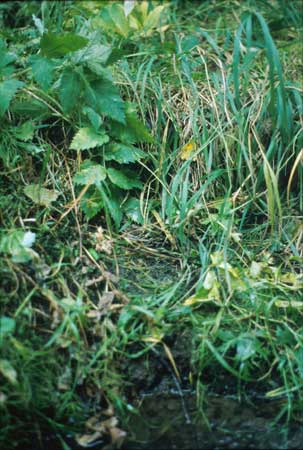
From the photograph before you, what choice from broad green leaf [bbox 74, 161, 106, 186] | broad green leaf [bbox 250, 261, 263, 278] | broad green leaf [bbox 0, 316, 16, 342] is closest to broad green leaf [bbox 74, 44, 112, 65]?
broad green leaf [bbox 74, 161, 106, 186]

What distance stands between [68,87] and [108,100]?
146 millimetres

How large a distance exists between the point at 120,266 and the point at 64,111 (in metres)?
0.57

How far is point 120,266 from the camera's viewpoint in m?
2.41

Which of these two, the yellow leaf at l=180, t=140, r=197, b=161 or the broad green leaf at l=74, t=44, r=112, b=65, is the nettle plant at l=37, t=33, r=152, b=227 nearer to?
the broad green leaf at l=74, t=44, r=112, b=65

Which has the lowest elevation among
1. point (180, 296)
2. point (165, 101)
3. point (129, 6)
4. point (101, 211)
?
point (180, 296)

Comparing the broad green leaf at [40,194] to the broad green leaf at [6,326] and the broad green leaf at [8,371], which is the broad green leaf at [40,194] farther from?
the broad green leaf at [8,371]

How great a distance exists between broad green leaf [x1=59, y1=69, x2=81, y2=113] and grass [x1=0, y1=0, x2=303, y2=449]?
15 centimetres

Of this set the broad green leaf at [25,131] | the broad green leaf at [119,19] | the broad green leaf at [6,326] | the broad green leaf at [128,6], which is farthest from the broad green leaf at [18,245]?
the broad green leaf at [128,6]

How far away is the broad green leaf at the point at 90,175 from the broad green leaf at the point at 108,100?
18 centimetres

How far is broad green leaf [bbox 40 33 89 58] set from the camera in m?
2.38

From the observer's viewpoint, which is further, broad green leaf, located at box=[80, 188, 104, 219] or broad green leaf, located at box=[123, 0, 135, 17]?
broad green leaf, located at box=[123, 0, 135, 17]

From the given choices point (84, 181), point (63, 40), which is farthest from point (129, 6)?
point (84, 181)

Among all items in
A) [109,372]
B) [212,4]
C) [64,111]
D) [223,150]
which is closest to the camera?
[109,372]

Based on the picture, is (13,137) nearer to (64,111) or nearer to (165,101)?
(64,111)
